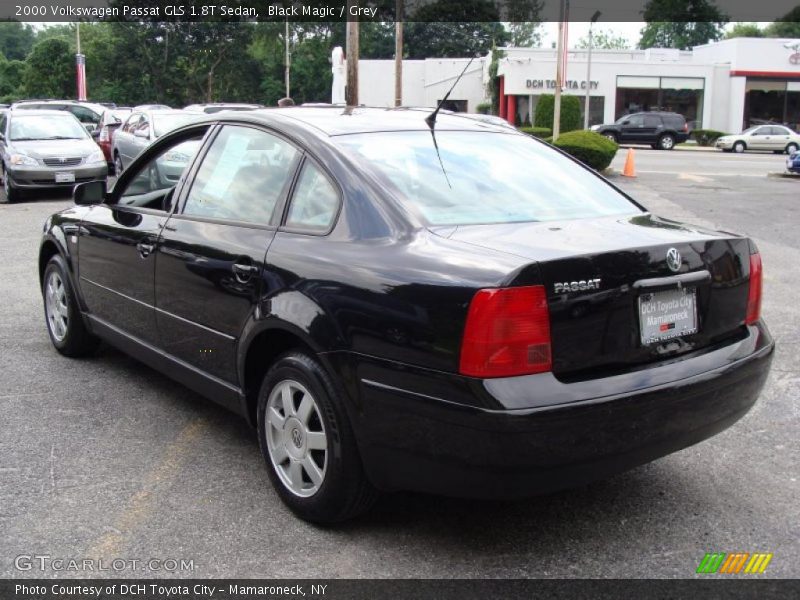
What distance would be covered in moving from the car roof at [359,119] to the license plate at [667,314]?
1536 millimetres

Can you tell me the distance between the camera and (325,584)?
3.02 meters

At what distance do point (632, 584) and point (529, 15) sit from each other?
114 meters

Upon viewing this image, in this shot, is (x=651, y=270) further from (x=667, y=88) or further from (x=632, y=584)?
(x=667, y=88)

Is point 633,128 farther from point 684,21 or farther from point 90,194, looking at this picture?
point 684,21

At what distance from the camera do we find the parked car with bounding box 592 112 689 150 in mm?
38000

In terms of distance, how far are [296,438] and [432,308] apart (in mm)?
948

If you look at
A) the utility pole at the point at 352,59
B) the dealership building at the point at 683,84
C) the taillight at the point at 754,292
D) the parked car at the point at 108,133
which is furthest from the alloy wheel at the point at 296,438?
the dealership building at the point at 683,84

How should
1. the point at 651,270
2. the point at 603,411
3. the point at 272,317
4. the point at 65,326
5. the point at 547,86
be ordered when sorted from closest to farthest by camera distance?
the point at 603,411 < the point at 651,270 < the point at 272,317 < the point at 65,326 < the point at 547,86

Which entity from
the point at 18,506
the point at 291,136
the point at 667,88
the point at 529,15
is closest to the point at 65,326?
the point at 18,506

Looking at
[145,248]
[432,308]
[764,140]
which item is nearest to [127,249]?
[145,248]

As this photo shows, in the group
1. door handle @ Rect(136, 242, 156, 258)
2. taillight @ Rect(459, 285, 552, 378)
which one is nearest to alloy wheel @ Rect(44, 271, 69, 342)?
door handle @ Rect(136, 242, 156, 258)

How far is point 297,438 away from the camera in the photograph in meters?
3.46

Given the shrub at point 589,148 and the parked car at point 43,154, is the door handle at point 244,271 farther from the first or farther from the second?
the shrub at point 589,148

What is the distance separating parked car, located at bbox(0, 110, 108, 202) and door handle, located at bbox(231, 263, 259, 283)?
12.5 m
